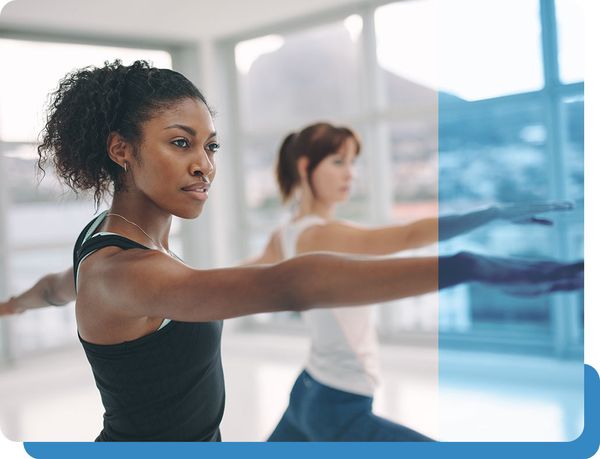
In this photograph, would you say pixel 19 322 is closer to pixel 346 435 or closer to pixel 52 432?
pixel 52 432

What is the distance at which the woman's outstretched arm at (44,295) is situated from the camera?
1.13 metres

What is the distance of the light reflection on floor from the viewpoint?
95cm

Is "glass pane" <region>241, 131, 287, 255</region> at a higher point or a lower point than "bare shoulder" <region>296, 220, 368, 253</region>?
higher

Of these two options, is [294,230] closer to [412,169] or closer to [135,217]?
[135,217]

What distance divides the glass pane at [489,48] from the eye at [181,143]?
40cm

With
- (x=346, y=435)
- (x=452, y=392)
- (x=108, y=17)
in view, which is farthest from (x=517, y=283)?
(x=108, y=17)

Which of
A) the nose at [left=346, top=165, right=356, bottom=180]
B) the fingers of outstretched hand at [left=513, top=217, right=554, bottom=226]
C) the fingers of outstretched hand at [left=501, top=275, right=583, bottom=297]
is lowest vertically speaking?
the fingers of outstretched hand at [left=501, top=275, right=583, bottom=297]

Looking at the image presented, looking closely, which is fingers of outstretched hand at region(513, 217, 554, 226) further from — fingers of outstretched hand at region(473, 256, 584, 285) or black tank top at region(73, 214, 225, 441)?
black tank top at region(73, 214, 225, 441)

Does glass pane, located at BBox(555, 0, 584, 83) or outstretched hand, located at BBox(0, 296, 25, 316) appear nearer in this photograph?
glass pane, located at BBox(555, 0, 584, 83)

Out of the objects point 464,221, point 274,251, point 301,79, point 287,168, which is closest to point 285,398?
point 274,251

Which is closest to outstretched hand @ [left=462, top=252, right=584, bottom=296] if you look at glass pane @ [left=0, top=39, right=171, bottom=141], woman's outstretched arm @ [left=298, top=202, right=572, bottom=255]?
woman's outstretched arm @ [left=298, top=202, right=572, bottom=255]

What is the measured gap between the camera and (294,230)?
1.65 meters

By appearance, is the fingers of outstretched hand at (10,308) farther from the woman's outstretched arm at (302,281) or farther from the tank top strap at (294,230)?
the tank top strap at (294,230)

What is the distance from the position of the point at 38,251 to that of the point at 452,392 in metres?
2.79
